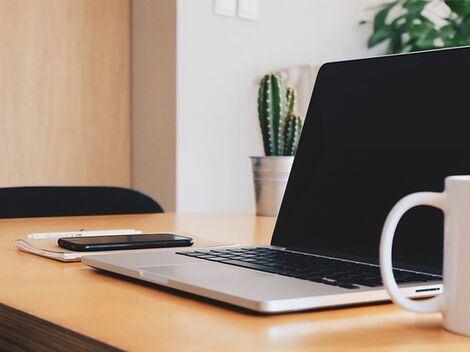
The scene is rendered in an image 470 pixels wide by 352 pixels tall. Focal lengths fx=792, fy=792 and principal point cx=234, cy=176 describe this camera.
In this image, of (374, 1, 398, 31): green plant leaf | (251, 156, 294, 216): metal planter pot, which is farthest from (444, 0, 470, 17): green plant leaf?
(251, 156, 294, 216): metal planter pot

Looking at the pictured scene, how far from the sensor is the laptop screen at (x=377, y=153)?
76 centimetres

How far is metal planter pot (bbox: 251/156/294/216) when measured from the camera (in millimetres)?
1601

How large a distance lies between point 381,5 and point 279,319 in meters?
2.75

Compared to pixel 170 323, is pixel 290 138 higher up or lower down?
higher up

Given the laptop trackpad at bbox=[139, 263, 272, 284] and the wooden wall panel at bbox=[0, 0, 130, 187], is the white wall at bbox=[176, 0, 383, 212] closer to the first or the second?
the wooden wall panel at bbox=[0, 0, 130, 187]

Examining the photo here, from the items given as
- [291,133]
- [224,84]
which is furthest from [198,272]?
[224,84]

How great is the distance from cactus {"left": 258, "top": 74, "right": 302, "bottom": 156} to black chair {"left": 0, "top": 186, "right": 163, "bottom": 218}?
11.1 inches

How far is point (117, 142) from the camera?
2811 millimetres

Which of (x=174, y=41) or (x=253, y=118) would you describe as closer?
(x=174, y=41)

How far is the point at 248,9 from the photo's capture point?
2.76 meters

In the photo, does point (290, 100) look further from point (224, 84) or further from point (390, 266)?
point (390, 266)

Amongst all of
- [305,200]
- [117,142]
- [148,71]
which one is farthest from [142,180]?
[305,200]

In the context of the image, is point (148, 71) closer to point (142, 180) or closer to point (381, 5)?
point (142, 180)

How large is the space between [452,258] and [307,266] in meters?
0.22
